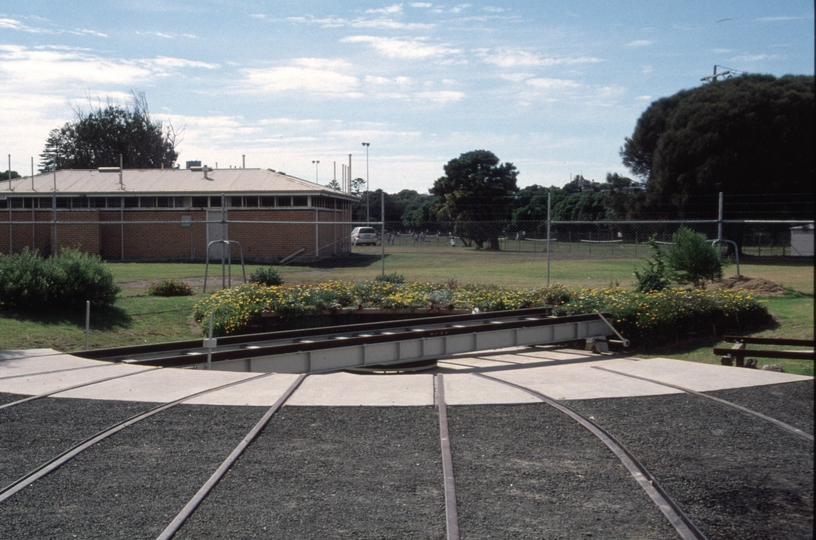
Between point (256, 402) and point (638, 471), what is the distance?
4.13m

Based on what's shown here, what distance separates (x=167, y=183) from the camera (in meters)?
37.3

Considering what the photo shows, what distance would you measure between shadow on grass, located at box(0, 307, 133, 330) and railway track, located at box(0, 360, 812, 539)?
6.88 metres

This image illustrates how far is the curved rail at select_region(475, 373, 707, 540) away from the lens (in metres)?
4.76

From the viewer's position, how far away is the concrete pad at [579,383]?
8602 millimetres

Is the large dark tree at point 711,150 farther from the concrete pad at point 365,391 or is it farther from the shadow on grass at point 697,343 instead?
the concrete pad at point 365,391

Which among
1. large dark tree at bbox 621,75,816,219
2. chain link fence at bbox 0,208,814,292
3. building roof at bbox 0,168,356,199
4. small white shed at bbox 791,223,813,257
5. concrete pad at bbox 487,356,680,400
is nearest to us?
small white shed at bbox 791,223,813,257

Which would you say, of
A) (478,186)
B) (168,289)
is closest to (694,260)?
(168,289)

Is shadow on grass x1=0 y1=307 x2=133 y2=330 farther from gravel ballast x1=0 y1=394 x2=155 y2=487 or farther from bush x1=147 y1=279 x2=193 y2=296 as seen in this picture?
gravel ballast x1=0 y1=394 x2=155 y2=487

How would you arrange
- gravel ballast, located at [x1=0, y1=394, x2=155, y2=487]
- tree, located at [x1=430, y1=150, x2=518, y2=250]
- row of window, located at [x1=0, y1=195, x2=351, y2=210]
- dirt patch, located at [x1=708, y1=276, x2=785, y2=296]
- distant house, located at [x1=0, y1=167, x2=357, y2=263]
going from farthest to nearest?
tree, located at [x1=430, y1=150, x2=518, y2=250]
row of window, located at [x1=0, y1=195, x2=351, y2=210]
distant house, located at [x1=0, y1=167, x2=357, y2=263]
dirt patch, located at [x1=708, y1=276, x2=785, y2=296]
gravel ballast, located at [x1=0, y1=394, x2=155, y2=487]

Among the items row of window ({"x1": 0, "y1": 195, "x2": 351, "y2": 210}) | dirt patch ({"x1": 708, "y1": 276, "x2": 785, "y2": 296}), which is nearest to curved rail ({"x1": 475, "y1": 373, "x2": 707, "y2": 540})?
dirt patch ({"x1": 708, "y1": 276, "x2": 785, "y2": 296})

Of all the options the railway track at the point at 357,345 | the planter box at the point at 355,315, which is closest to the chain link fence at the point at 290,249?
the planter box at the point at 355,315

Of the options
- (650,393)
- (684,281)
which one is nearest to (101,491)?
(650,393)

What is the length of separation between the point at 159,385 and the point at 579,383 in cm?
515

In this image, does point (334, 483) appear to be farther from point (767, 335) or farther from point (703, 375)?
point (767, 335)
